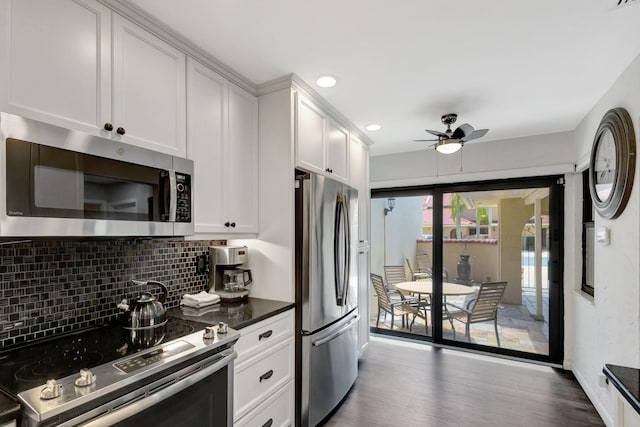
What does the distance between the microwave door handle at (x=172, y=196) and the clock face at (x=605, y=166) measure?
281 cm

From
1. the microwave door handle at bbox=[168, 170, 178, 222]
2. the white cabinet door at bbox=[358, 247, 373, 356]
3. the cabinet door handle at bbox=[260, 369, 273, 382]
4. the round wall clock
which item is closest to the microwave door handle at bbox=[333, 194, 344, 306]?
the cabinet door handle at bbox=[260, 369, 273, 382]

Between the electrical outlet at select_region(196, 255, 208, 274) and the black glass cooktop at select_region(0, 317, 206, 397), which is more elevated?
the electrical outlet at select_region(196, 255, 208, 274)

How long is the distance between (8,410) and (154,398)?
0.42m

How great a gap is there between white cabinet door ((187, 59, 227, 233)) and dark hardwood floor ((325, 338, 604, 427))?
180 cm

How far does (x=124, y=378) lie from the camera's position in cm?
112

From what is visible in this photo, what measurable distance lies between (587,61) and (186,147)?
2547 mm

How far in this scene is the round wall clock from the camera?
1.95 m

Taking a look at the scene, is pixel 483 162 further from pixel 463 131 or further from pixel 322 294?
pixel 322 294

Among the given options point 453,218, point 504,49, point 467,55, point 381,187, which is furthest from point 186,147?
point 453,218

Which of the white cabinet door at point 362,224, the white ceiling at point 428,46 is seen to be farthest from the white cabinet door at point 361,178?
the white ceiling at point 428,46

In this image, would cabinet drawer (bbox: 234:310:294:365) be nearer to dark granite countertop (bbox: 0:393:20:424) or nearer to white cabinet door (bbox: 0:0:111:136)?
dark granite countertop (bbox: 0:393:20:424)

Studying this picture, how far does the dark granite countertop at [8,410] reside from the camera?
90 centimetres

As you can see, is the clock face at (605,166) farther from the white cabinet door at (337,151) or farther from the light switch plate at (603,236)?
the white cabinet door at (337,151)

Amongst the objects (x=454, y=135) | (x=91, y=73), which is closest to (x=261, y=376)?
(x=91, y=73)
